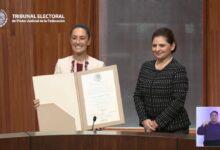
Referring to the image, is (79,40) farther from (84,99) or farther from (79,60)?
(84,99)

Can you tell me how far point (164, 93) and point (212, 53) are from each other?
7.40 feet

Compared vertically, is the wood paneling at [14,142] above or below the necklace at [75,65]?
below

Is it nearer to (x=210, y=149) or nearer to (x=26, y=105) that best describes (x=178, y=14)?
A: (x=26, y=105)

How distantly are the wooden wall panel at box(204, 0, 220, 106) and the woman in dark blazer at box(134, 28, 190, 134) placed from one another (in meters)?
2.11

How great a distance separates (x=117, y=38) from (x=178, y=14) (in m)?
0.67

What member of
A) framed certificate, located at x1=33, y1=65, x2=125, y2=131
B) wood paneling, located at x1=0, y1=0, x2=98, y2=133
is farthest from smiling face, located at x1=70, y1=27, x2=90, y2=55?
wood paneling, located at x1=0, y1=0, x2=98, y2=133

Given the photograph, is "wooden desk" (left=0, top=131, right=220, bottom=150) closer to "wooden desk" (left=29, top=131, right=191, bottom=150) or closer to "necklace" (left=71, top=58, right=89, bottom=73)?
"wooden desk" (left=29, top=131, right=191, bottom=150)

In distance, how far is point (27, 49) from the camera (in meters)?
4.99

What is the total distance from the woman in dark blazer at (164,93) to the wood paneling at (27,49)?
2078mm

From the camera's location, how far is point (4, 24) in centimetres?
495

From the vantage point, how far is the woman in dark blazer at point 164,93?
9.64 feet

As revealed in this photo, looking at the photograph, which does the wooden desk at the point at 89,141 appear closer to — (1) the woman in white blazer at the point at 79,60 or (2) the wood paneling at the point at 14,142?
(2) the wood paneling at the point at 14,142

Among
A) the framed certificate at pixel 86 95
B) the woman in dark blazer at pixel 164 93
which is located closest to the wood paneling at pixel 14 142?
the framed certificate at pixel 86 95

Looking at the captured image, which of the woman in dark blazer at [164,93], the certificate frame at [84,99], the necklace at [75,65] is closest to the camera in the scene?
the certificate frame at [84,99]
